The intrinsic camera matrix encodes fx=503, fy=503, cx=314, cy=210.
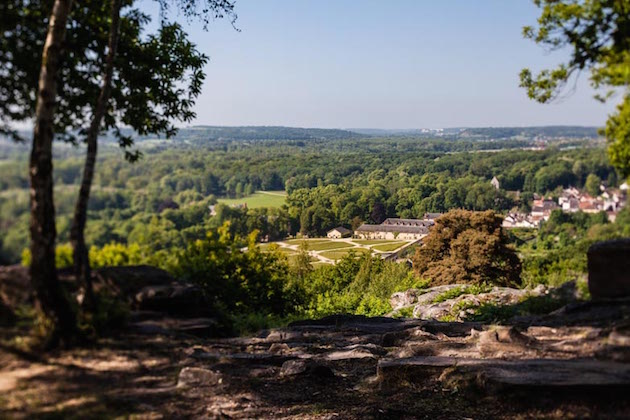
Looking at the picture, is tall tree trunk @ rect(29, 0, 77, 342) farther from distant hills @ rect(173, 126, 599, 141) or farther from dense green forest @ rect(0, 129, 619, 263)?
distant hills @ rect(173, 126, 599, 141)

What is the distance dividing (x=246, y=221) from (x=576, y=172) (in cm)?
1112

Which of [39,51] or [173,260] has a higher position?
[39,51]

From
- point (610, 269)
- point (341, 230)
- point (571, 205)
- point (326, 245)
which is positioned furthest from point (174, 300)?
point (571, 205)

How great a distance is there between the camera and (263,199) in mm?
12250

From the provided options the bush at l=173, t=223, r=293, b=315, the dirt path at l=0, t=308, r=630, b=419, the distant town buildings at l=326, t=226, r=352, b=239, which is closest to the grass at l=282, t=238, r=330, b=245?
the distant town buildings at l=326, t=226, r=352, b=239

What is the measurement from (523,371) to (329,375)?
2197 millimetres

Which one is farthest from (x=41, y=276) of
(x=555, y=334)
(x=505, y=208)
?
(x=505, y=208)

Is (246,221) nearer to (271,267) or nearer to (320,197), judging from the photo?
(271,267)

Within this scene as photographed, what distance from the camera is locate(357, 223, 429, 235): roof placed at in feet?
50.5

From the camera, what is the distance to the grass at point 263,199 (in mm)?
11438

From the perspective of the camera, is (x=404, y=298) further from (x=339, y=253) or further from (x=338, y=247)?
(x=338, y=247)

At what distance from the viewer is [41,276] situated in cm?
454

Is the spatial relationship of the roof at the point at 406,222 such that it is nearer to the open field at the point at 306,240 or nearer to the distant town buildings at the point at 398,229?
the distant town buildings at the point at 398,229

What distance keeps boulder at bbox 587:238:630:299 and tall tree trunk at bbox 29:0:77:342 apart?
6.07m
